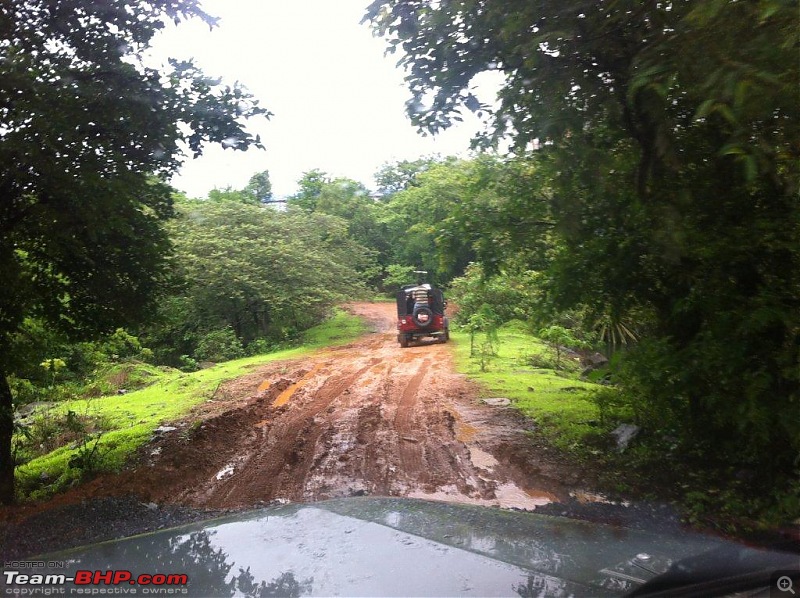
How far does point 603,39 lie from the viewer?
233 inches

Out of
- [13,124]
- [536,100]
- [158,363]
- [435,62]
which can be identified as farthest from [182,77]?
[158,363]

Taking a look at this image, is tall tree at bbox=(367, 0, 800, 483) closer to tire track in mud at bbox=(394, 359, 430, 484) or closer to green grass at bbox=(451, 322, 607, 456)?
green grass at bbox=(451, 322, 607, 456)

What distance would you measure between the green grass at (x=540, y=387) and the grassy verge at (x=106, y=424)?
5.98 m

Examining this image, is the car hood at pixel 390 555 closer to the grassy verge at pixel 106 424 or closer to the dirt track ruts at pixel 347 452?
the dirt track ruts at pixel 347 452

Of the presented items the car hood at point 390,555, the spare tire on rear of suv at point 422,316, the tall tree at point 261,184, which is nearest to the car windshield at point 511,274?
the car hood at point 390,555

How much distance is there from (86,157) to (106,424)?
6.60 meters

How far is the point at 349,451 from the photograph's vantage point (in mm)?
8500

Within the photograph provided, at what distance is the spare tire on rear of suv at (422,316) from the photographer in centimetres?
2259

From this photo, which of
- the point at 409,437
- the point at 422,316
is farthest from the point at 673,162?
the point at 422,316

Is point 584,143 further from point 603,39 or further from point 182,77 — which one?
point 182,77

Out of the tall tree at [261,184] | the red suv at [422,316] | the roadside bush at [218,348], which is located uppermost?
the tall tree at [261,184]

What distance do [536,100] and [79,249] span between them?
205 inches

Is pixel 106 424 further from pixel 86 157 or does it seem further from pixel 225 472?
pixel 86 157

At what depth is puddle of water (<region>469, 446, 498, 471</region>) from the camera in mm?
7664
